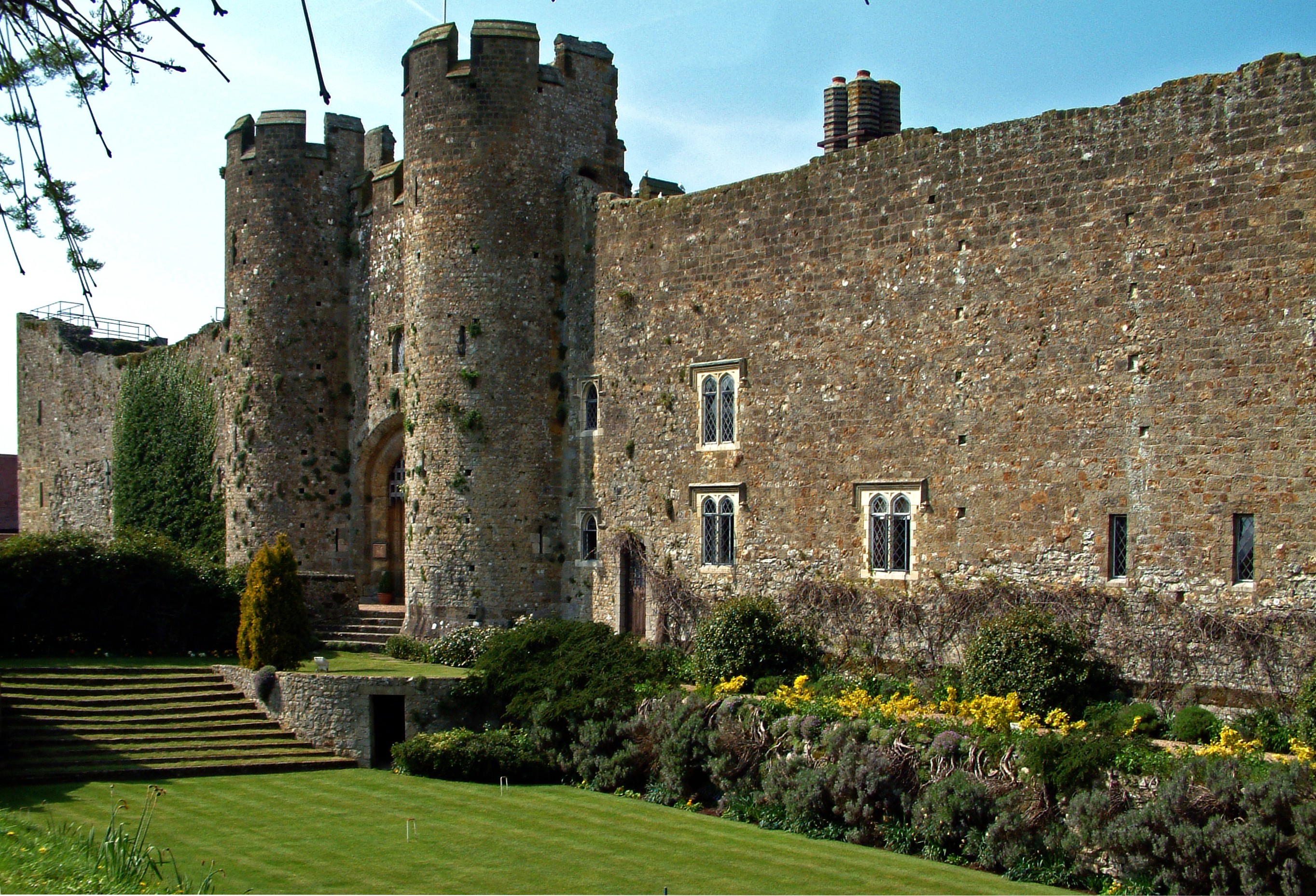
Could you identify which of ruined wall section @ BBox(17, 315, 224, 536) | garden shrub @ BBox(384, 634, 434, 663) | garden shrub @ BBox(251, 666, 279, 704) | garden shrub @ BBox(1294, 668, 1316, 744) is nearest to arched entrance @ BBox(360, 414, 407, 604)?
garden shrub @ BBox(384, 634, 434, 663)

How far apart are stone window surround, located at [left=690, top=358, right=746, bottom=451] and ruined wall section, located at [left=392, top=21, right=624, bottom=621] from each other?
324 centimetres

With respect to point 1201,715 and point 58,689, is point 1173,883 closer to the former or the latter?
point 1201,715

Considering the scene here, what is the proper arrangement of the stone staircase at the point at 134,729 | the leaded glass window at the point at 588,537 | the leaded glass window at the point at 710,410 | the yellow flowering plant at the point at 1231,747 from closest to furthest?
the yellow flowering plant at the point at 1231,747, the stone staircase at the point at 134,729, the leaded glass window at the point at 710,410, the leaded glass window at the point at 588,537

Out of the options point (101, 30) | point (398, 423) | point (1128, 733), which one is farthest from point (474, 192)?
point (101, 30)

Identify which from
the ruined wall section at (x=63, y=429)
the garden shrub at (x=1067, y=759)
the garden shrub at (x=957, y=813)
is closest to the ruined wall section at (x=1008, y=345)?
the garden shrub at (x=1067, y=759)

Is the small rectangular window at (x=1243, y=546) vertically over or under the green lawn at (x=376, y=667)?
over

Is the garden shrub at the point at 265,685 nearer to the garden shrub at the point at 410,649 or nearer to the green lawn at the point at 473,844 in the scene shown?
the garden shrub at the point at 410,649

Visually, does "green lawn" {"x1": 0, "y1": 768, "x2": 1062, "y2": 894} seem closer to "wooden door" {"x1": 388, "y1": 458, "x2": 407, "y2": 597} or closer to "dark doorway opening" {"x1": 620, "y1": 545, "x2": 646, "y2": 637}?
"dark doorway opening" {"x1": 620, "y1": 545, "x2": 646, "y2": 637}

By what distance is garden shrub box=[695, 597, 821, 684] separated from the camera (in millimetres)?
20016

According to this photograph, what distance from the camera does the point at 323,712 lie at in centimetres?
2203

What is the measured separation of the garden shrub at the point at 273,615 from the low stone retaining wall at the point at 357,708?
140cm

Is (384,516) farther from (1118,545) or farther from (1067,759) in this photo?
(1067,759)

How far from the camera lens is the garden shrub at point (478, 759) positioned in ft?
66.5

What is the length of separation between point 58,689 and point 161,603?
4447 millimetres
